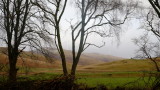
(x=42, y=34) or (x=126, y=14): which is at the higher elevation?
(x=126, y=14)

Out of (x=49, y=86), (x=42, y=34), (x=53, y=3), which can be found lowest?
(x=49, y=86)

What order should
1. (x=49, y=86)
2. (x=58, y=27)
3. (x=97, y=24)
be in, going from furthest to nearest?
(x=97, y=24)
(x=58, y=27)
(x=49, y=86)

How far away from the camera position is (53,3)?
1328 cm

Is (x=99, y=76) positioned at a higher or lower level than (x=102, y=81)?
lower

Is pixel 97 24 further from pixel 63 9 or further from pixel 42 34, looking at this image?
pixel 42 34

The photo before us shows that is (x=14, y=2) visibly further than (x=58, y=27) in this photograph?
Yes

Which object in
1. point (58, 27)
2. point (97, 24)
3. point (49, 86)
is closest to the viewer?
point (49, 86)

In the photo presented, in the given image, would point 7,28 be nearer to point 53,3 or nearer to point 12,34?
point 12,34

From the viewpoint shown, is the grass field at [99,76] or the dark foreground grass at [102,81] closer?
the dark foreground grass at [102,81]

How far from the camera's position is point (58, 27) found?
13.0m

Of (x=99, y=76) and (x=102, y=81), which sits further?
(x=99, y=76)

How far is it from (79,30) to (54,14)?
177 cm

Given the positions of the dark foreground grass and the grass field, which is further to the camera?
the grass field

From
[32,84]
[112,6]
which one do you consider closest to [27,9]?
[112,6]
